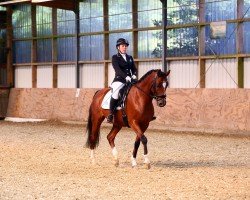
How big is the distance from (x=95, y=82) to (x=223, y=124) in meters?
6.49

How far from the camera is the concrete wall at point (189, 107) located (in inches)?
661

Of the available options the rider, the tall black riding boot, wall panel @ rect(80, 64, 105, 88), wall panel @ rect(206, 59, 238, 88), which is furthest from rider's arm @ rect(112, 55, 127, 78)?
wall panel @ rect(80, 64, 105, 88)

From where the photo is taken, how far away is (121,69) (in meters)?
11.3

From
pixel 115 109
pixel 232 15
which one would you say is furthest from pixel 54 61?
pixel 115 109

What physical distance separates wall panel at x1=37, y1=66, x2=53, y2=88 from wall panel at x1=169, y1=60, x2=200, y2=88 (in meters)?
6.20

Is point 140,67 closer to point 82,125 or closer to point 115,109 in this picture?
point 82,125

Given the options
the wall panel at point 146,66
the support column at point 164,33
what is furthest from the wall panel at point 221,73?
the wall panel at point 146,66

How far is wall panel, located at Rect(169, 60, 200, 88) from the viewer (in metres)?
18.9

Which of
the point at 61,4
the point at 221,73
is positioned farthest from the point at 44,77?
the point at 221,73

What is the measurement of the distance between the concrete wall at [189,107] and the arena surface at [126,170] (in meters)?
0.79

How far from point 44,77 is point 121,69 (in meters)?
13.4

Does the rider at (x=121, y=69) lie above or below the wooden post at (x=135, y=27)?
below

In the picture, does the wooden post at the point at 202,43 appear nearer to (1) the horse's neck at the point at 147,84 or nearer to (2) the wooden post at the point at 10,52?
(1) the horse's neck at the point at 147,84

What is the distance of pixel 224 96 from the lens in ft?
56.4
